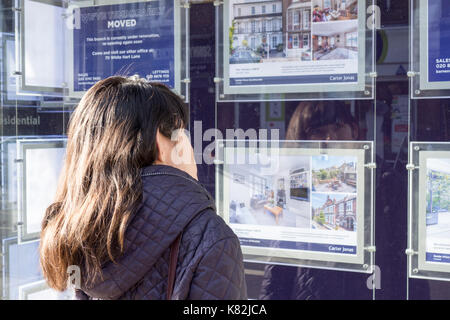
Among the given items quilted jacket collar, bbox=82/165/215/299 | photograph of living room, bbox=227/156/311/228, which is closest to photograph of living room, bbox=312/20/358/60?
photograph of living room, bbox=227/156/311/228

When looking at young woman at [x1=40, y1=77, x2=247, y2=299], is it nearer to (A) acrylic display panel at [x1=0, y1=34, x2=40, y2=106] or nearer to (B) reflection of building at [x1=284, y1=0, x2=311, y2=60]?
(B) reflection of building at [x1=284, y1=0, x2=311, y2=60]

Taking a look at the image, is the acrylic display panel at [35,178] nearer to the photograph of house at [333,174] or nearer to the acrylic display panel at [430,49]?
the photograph of house at [333,174]

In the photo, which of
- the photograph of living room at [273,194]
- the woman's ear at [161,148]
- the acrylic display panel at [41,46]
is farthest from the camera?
the acrylic display panel at [41,46]

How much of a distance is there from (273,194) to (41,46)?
6.02 feet

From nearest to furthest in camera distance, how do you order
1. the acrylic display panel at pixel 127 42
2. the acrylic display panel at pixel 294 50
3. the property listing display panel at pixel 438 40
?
the property listing display panel at pixel 438 40
the acrylic display panel at pixel 294 50
the acrylic display panel at pixel 127 42

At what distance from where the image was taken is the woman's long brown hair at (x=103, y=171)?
5.10 feet

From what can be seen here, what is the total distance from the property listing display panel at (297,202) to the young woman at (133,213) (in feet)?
4.51

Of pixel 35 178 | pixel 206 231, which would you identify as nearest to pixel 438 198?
pixel 206 231

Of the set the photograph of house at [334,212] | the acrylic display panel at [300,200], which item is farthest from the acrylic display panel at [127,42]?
the photograph of house at [334,212]

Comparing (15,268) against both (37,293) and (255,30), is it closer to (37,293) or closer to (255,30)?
(37,293)

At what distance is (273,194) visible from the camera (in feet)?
9.90

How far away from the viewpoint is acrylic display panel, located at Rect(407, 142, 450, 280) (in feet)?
8.79

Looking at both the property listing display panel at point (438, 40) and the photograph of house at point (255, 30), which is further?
the photograph of house at point (255, 30)

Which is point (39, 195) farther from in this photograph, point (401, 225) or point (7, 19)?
point (401, 225)
